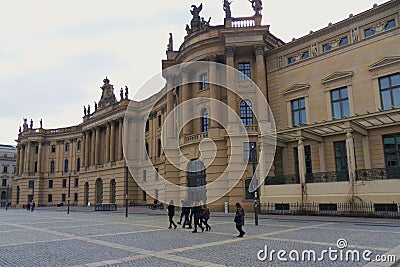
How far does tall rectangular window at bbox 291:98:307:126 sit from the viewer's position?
106 ft

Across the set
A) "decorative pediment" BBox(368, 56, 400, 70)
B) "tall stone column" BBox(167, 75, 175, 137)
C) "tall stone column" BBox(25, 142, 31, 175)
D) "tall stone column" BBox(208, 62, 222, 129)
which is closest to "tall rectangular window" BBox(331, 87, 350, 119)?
"decorative pediment" BBox(368, 56, 400, 70)

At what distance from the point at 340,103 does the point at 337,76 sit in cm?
231

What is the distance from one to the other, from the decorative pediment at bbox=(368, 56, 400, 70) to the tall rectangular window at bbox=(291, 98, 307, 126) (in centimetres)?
675

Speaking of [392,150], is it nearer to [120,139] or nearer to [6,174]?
[120,139]

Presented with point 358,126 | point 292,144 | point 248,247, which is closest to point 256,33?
point 292,144

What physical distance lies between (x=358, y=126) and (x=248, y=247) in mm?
17849

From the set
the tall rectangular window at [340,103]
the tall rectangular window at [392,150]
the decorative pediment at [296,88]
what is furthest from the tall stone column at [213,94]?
the tall rectangular window at [392,150]

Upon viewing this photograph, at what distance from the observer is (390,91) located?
87.0 feet

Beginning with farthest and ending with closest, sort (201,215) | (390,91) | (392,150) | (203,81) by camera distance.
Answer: (203,81) → (390,91) → (392,150) → (201,215)

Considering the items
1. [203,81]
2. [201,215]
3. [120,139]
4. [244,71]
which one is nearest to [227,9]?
[244,71]

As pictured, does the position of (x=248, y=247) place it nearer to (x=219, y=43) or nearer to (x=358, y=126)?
(x=358, y=126)

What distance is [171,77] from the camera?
135 ft

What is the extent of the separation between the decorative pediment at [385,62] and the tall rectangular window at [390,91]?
0.97m

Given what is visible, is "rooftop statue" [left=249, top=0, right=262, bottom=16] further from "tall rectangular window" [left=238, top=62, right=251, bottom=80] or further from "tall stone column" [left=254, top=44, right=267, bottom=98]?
"tall rectangular window" [left=238, top=62, right=251, bottom=80]
